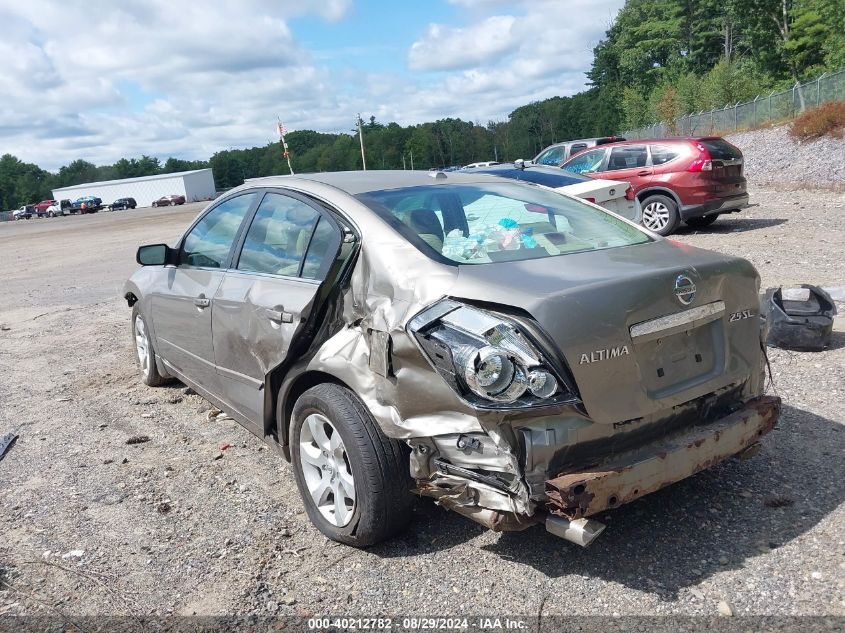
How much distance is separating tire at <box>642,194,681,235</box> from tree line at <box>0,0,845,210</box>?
1353 inches

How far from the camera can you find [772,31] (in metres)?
52.8

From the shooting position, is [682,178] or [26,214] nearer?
[682,178]

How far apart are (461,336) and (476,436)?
0.39 m

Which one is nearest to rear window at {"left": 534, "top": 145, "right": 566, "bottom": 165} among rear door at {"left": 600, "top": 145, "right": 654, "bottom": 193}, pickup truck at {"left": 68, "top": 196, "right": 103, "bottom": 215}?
rear door at {"left": 600, "top": 145, "right": 654, "bottom": 193}

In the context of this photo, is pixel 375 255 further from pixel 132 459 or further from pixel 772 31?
pixel 772 31

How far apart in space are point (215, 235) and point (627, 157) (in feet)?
35.3

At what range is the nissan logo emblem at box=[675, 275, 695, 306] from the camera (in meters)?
3.01

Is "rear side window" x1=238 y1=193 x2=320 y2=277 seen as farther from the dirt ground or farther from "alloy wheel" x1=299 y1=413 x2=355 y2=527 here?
the dirt ground

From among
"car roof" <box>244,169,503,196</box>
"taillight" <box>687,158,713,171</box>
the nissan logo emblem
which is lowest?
the nissan logo emblem

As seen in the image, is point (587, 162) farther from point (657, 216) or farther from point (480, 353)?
point (480, 353)

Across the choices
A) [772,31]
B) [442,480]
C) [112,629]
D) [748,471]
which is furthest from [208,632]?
[772,31]

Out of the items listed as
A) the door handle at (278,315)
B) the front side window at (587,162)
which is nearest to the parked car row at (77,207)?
the front side window at (587,162)

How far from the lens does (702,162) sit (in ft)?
41.0

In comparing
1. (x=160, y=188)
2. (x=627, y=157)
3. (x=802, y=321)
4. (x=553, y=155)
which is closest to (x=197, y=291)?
(x=802, y=321)
